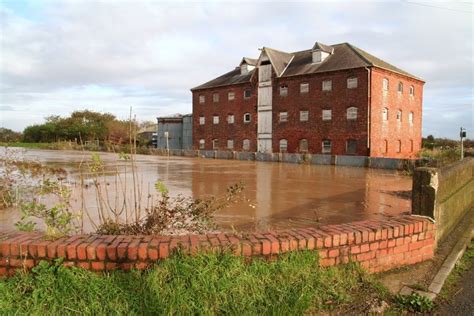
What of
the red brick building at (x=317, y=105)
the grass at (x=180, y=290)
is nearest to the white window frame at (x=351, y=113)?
the red brick building at (x=317, y=105)

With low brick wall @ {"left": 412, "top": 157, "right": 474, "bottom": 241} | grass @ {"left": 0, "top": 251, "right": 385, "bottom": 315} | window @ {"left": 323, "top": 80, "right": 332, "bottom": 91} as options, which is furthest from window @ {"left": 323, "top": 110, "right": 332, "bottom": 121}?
grass @ {"left": 0, "top": 251, "right": 385, "bottom": 315}

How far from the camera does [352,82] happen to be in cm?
2933

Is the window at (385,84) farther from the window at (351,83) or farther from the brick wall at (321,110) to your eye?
the window at (351,83)

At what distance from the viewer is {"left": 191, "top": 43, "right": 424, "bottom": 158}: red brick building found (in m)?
29.1

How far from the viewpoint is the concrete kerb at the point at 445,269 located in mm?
3760

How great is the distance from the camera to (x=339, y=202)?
10.3m

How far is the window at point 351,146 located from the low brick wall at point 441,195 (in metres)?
21.8

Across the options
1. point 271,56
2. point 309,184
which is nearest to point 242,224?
point 309,184

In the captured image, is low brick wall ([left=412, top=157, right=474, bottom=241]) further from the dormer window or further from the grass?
the dormer window

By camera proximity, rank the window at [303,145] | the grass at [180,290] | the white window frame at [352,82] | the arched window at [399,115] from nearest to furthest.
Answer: the grass at [180,290] < the white window frame at [352,82] < the arched window at [399,115] < the window at [303,145]

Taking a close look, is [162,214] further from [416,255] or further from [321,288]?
[416,255]

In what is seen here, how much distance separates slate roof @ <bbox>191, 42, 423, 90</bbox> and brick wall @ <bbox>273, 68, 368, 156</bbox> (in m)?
0.62

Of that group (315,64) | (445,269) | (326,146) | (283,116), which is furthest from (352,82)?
(445,269)

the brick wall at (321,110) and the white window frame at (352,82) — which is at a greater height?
the white window frame at (352,82)
